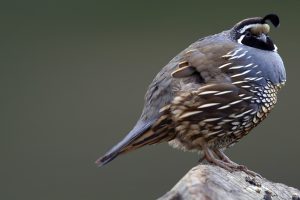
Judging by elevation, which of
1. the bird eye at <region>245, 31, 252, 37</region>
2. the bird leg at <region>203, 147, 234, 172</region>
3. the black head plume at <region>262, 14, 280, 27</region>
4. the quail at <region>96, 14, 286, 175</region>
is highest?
the black head plume at <region>262, 14, 280, 27</region>

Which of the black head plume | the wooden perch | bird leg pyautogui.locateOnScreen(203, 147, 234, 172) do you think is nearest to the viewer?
the wooden perch

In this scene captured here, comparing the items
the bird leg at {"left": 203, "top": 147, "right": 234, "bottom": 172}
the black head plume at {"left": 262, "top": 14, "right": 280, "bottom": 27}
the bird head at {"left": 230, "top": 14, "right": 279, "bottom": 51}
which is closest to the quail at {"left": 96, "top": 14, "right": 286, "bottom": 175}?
the bird leg at {"left": 203, "top": 147, "right": 234, "bottom": 172}

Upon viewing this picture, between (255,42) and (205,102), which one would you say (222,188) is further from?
(255,42)

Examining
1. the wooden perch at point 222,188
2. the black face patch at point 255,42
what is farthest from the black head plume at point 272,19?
the wooden perch at point 222,188

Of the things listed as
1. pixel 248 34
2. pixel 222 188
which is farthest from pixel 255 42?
pixel 222 188

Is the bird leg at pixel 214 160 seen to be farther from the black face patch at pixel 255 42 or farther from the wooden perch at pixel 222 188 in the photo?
the black face patch at pixel 255 42

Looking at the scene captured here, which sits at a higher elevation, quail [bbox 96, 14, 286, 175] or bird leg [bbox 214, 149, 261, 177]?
quail [bbox 96, 14, 286, 175]

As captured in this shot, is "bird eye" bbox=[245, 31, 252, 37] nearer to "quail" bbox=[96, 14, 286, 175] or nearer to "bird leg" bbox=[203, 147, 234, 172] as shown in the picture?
"quail" bbox=[96, 14, 286, 175]
